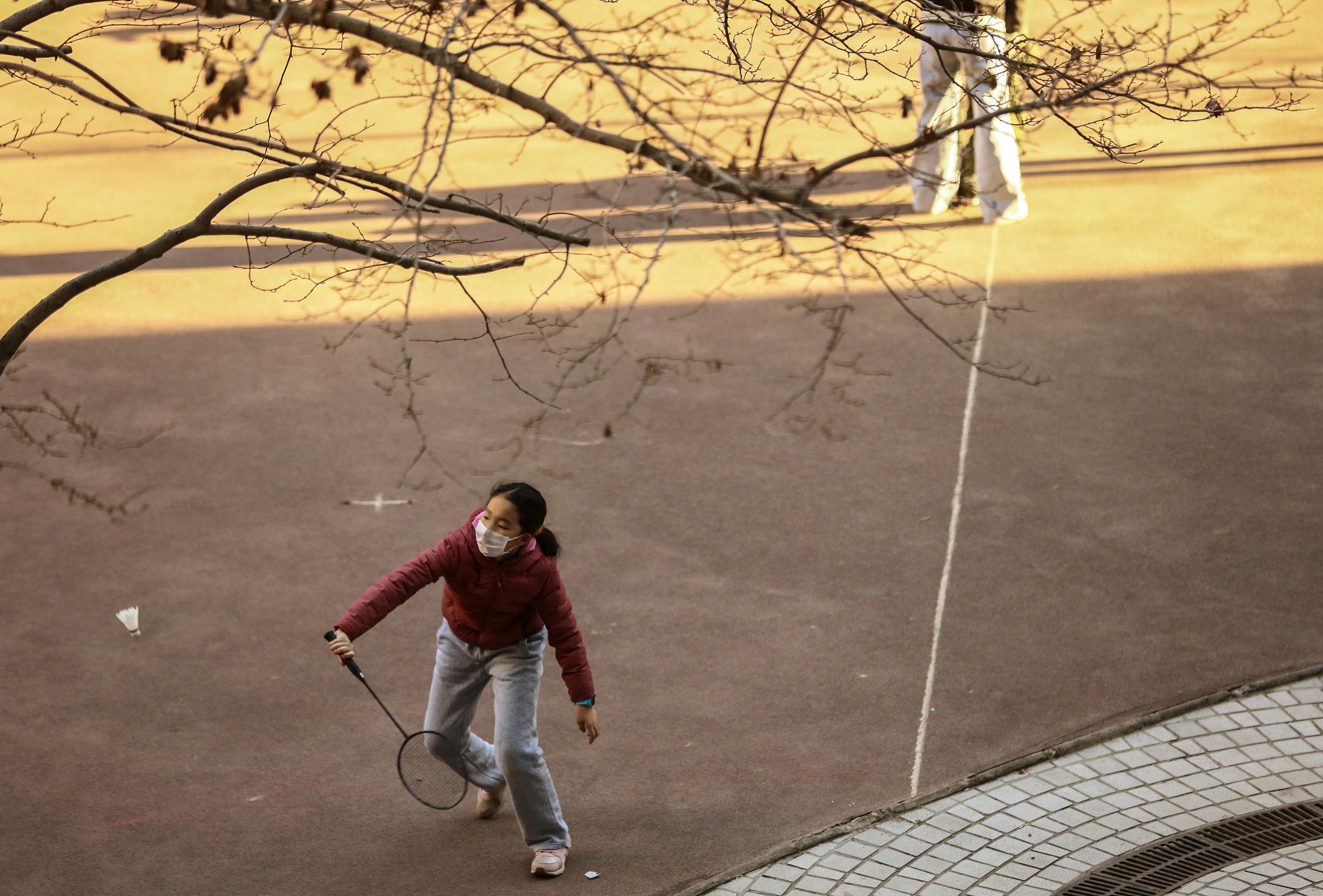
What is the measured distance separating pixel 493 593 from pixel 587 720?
627 mm

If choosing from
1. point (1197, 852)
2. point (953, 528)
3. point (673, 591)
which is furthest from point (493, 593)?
point (953, 528)

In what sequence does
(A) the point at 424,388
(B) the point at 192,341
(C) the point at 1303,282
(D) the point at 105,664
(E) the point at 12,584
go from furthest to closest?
(C) the point at 1303,282 < (B) the point at 192,341 < (A) the point at 424,388 < (E) the point at 12,584 < (D) the point at 105,664

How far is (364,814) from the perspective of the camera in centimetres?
616

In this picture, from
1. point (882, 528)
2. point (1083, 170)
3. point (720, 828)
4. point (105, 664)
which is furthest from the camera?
point (1083, 170)

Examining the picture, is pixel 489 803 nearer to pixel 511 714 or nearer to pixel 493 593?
pixel 511 714

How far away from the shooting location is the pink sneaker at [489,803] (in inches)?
243

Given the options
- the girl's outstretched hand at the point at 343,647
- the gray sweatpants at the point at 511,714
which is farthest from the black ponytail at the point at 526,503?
the girl's outstretched hand at the point at 343,647

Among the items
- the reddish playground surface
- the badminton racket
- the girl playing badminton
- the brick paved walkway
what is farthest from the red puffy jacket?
the brick paved walkway

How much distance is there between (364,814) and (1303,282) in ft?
31.3

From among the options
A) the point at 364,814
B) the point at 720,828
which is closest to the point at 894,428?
the point at 720,828

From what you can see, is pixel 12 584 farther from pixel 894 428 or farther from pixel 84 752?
pixel 894 428

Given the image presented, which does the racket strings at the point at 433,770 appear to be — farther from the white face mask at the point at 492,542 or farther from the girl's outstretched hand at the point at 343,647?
the white face mask at the point at 492,542

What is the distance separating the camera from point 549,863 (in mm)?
5691

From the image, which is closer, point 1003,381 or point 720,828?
point 720,828
